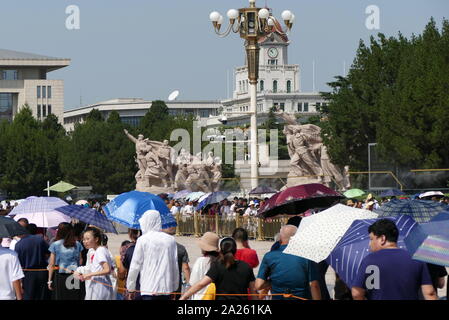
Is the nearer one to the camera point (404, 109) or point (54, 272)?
point (54, 272)

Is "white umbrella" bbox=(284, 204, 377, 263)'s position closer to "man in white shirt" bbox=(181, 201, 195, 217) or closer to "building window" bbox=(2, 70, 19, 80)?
"man in white shirt" bbox=(181, 201, 195, 217)

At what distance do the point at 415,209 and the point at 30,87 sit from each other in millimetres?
117658

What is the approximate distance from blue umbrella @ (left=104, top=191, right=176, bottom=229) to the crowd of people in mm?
755

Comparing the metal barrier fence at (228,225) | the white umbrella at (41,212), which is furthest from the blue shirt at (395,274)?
the metal barrier fence at (228,225)

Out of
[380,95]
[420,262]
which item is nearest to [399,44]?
[380,95]

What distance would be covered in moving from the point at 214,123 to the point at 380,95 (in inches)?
3958

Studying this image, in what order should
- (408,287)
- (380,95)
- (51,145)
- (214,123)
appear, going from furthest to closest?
1. (214,123)
2. (51,145)
3. (380,95)
4. (408,287)

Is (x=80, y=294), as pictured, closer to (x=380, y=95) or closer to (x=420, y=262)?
(x=420, y=262)

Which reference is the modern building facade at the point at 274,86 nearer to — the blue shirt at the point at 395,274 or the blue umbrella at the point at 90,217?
the blue umbrella at the point at 90,217

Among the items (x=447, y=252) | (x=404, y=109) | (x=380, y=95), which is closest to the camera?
(x=447, y=252)

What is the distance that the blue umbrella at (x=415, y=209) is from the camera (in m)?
13.6

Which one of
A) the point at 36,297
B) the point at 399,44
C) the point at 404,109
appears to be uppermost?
the point at 399,44

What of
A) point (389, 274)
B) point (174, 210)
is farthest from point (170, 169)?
point (389, 274)

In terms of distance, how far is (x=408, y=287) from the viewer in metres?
8.92
